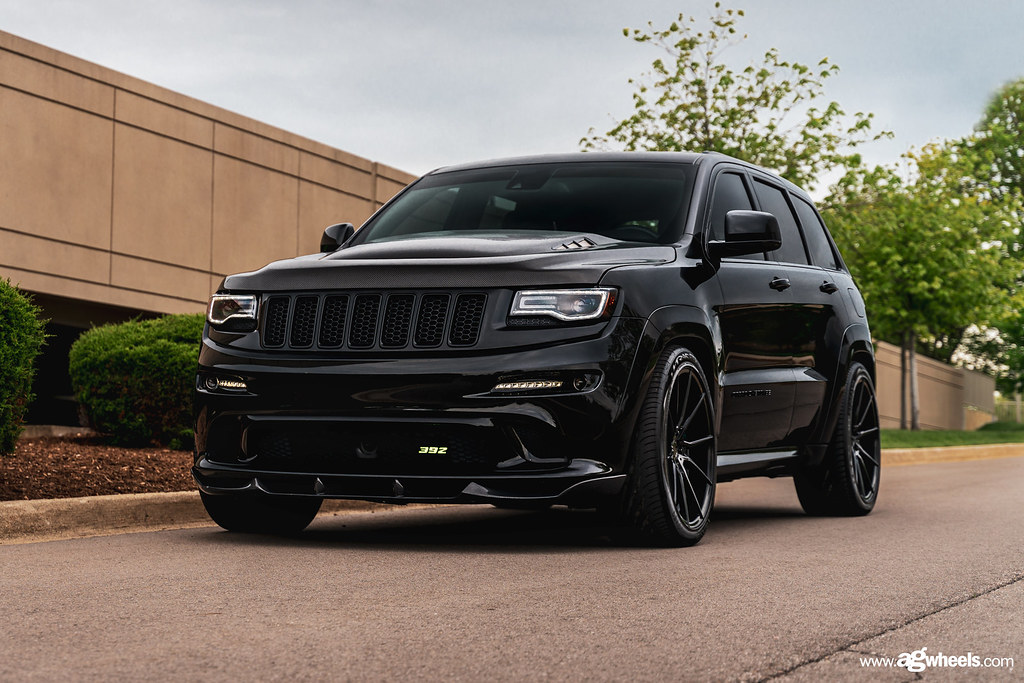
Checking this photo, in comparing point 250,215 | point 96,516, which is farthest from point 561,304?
point 250,215

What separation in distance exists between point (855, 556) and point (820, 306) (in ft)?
7.53

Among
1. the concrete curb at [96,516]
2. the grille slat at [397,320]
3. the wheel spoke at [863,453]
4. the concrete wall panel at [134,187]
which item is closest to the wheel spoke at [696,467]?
the grille slat at [397,320]

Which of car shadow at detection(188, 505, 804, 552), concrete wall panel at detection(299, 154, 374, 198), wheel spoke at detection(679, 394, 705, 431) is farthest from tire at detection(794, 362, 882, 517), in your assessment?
concrete wall panel at detection(299, 154, 374, 198)

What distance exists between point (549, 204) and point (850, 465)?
2.72 m

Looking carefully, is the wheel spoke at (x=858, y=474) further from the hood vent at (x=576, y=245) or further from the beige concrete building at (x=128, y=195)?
the beige concrete building at (x=128, y=195)

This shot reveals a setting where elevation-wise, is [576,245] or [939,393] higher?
[576,245]

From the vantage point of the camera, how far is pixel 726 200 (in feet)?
24.9

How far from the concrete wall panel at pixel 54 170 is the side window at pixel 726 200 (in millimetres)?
12124

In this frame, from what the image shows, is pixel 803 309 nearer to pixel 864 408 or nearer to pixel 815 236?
pixel 815 236

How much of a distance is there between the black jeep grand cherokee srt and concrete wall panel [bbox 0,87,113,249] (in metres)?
11.6

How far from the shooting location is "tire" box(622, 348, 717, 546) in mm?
6051

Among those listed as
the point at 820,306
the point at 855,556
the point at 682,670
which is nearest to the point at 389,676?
the point at 682,670

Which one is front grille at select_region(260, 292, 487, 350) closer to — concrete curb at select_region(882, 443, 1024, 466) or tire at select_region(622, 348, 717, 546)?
tire at select_region(622, 348, 717, 546)

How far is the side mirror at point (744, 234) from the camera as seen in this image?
6805 millimetres
